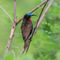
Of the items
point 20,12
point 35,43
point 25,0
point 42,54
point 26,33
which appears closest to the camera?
point 26,33

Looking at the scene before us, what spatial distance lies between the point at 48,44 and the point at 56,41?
19cm

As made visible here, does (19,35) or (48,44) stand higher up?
(19,35)

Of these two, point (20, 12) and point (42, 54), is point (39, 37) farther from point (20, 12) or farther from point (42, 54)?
point (20, 12)

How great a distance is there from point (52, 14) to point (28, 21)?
1.20 metres

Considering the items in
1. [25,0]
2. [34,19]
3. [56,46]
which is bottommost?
[25,0]

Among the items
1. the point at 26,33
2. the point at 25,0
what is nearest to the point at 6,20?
the point at 26,33

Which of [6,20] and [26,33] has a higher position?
[26,33]

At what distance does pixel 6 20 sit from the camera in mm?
3418

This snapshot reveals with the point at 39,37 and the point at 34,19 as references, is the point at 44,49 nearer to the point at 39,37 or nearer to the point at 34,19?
the point at 39,37

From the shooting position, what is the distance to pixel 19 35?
288cm

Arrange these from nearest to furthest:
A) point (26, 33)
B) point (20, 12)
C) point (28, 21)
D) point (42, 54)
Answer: point (26, 33)
point (28, 21)
point (42, 54)
point (20, 12)

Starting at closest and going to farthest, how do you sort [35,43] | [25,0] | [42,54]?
[42,54] < [35,43] < [25,0]

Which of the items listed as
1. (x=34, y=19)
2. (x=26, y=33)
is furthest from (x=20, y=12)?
(x=26, y=33)

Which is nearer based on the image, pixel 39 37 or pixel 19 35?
pixel 19 35
